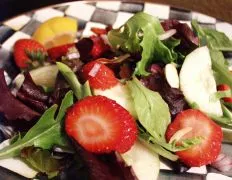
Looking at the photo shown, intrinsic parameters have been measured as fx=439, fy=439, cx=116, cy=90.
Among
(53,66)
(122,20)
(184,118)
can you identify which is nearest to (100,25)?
(122,20)

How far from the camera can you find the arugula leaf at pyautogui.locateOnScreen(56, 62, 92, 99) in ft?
2.99

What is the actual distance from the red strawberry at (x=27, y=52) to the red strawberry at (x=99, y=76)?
207mm

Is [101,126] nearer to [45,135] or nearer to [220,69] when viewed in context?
[45,135]

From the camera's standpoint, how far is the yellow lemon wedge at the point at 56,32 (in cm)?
119

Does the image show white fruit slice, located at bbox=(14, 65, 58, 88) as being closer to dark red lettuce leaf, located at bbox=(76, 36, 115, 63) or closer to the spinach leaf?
dark red lettuce leaf, located at bbox=(76, 36, 115, 63)

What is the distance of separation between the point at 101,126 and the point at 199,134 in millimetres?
202

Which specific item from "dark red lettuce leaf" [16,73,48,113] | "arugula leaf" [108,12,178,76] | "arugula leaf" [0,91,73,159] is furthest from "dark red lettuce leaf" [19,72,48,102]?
"arugula leaf" [108,12,178,76]

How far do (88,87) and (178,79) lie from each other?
0.66 ft

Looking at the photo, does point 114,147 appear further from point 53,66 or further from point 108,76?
point 53,66

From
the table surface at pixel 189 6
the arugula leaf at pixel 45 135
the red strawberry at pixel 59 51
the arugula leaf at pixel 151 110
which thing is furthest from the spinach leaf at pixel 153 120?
the table surface at pixel 189 6

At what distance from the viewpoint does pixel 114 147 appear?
2.72 feet

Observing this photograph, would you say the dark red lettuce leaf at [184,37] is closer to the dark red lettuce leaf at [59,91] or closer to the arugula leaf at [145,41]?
the arugula leaf at [145,41]

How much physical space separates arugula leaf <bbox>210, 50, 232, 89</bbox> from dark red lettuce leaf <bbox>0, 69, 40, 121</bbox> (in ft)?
1.39

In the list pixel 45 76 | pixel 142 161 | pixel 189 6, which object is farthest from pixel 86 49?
pixel 189 6
